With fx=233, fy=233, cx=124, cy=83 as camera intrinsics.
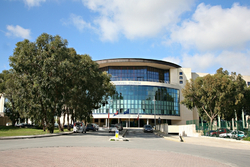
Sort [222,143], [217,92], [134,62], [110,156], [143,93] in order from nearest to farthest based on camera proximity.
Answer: [110,156] < [222,143] < [217,92] < [143,93] < [134,62]

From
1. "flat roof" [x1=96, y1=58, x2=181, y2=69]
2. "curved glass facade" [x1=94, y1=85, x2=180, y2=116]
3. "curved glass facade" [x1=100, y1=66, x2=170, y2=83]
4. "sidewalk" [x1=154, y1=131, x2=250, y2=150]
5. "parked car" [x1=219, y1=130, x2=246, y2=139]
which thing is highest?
"flat roof" [x1=96, y1=58, x2=181, y2=69]

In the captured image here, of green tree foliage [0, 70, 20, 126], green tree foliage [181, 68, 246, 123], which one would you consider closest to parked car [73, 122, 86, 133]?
green tree foliage [0, 70, 20, 126]

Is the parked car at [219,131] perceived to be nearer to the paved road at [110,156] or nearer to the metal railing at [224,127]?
the metal railing at [224,127]

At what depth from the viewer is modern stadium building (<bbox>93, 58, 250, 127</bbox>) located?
79.5m

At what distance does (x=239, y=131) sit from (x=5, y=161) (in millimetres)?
24498

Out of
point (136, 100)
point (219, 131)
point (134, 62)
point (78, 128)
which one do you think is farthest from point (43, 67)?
Result: point (134, 62)

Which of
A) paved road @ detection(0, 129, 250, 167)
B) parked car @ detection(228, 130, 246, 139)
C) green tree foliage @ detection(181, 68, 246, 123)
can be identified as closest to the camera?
paved road @ detection(0, 129, 250, 167)

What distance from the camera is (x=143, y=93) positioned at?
262 ft

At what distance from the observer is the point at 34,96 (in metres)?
30.2

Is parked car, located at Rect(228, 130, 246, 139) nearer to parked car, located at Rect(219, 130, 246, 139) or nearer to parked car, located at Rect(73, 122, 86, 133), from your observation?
parked car, located at Rect(219, 130, 246, 139)

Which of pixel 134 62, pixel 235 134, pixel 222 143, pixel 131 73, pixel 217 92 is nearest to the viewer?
pixel 222 143

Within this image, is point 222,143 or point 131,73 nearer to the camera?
point 222,143

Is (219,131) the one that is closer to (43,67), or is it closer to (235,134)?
(235,134)

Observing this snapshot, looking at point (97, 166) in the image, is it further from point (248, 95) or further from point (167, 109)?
point (167, 109)
